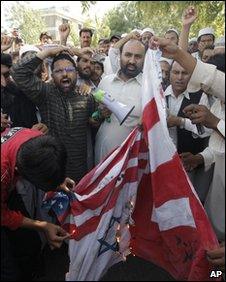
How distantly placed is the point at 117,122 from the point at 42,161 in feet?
4.53

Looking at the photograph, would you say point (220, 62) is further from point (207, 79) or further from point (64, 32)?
point (64, 32)

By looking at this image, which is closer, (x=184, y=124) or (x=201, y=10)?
(x=184, y=124)

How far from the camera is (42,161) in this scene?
92.7 inches

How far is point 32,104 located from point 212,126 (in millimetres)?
1737

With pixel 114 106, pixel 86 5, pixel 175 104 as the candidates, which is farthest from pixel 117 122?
pixel 86 5

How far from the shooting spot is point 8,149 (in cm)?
242

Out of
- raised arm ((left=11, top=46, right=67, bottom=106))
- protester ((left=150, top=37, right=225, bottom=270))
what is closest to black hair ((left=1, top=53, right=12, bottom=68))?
raised arm ((left=11, top=46, right=67, bottom=106))

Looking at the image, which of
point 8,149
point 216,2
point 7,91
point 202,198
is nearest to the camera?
point 8,149

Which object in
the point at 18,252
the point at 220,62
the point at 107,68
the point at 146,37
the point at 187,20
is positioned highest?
the point at 187,20

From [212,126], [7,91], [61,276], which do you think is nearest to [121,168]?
[212,126]

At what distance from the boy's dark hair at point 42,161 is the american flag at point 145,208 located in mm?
398

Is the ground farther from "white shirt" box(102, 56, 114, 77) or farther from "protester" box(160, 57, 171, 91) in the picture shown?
"white shirt" box(102, 56, 114, 77)

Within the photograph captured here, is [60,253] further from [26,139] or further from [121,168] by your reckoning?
[26,139]

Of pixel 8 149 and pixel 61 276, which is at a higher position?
pixel 8 149
